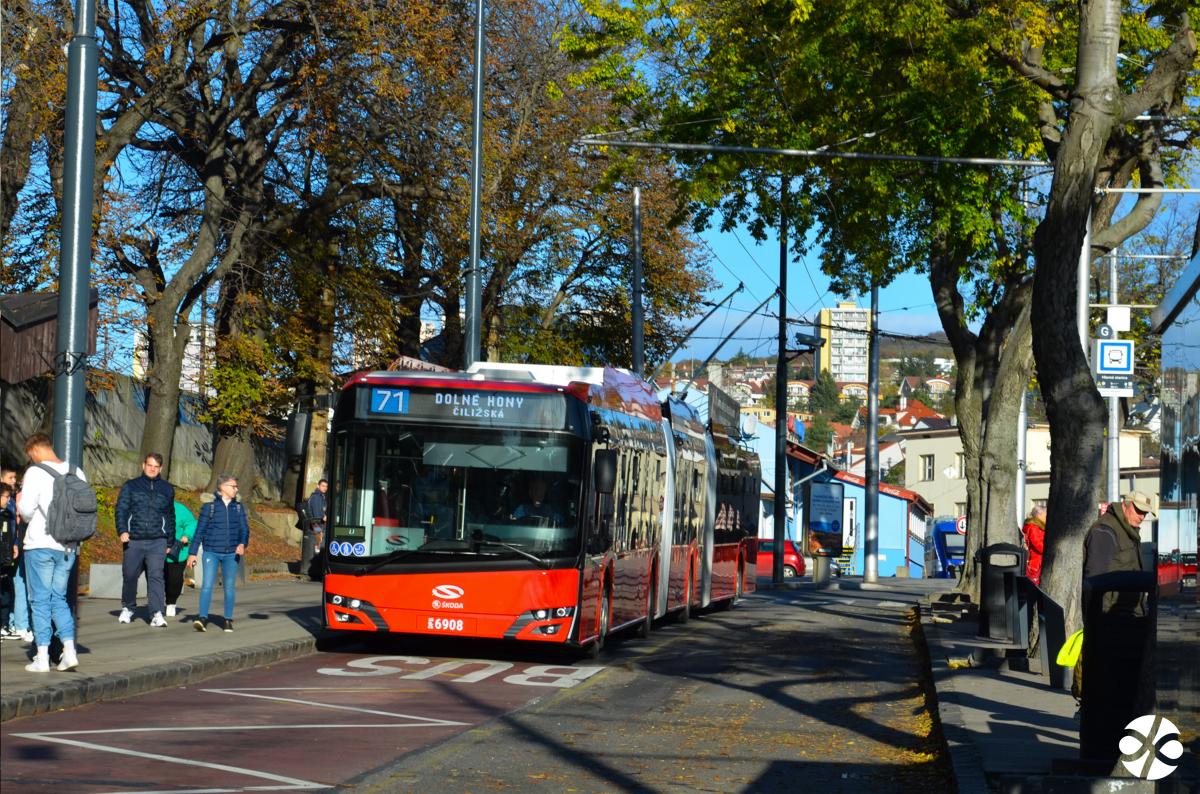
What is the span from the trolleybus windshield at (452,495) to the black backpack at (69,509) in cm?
435

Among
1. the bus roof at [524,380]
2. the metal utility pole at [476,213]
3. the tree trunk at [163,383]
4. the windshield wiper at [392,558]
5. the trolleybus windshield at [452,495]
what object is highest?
the metal utility pole at [476,213]

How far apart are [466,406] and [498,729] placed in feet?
18.7

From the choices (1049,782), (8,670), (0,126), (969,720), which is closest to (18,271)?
(0,126)

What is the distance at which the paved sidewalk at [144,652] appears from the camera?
11859 millimetres

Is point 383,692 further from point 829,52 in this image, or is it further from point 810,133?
point 810,133

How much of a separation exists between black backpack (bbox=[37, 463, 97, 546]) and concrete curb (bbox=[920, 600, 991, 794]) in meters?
6.30

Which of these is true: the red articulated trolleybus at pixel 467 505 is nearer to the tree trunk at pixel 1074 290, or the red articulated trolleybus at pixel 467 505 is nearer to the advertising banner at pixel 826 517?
the tree trunk at pixel 1074 290

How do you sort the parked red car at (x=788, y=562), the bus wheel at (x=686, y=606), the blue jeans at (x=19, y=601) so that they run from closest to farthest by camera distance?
the blue jeans at (x=19, y=601), the bus wheel at (x=686, y=606), the parked red car at (x=788, y=562)

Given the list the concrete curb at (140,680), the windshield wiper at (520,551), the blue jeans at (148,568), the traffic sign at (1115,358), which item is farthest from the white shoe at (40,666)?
the traffic sign at (1115,358)

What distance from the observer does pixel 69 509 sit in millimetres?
12453

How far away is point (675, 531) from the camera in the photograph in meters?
23.8

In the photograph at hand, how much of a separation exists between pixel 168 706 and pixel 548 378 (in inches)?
260

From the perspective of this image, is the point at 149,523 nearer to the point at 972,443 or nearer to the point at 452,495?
the point at 452,495

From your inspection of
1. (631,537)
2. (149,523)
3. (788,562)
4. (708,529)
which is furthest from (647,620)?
(788,562)
